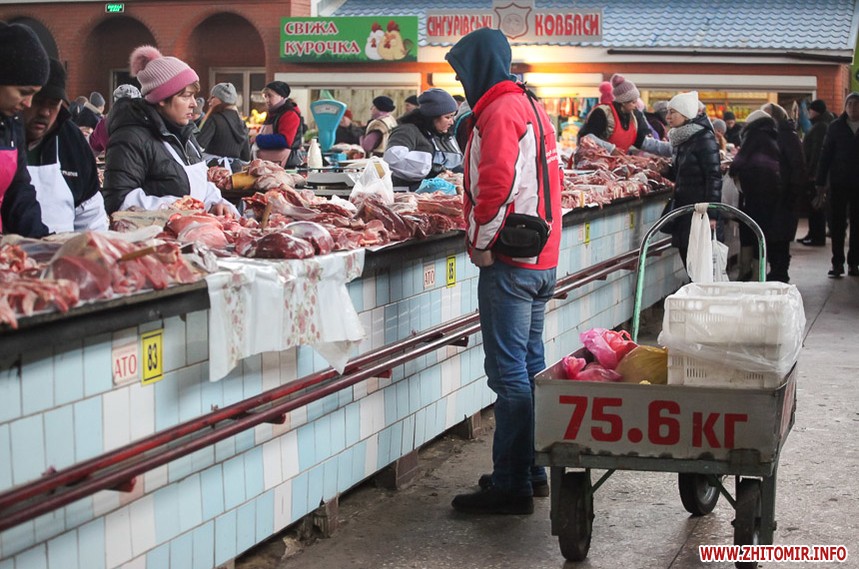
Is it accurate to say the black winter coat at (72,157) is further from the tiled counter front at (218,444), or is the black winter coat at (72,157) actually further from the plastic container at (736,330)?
the plastic container at (736,330)

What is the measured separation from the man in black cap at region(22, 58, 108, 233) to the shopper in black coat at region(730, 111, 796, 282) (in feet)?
26.8

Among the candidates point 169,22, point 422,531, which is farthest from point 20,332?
A: point 169,22

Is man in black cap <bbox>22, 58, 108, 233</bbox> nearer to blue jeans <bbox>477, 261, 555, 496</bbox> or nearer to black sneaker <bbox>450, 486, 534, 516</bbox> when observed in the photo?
blue jeans <bbox>477, 261, 555, 496</bbox>

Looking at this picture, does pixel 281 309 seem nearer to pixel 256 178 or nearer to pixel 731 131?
pixel 256 178

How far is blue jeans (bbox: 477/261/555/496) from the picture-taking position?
5285mm

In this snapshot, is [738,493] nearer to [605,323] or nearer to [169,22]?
[605,323]

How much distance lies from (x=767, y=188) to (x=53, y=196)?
8.51 meters

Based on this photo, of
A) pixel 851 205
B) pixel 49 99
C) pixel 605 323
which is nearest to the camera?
pixel 49 99

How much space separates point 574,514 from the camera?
15.4 ft

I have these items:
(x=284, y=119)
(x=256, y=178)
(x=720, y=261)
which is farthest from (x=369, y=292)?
(x=284, y=119)

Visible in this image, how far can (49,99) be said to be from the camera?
5082 millimetres

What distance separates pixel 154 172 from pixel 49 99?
41.7 inches

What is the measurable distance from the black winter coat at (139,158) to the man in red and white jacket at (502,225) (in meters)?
1.59

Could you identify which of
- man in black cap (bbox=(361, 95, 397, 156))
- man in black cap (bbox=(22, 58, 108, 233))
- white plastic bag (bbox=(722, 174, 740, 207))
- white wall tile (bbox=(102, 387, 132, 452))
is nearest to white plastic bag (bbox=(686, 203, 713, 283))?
man in black cap (bbox=(22, 58, 108, 233))
